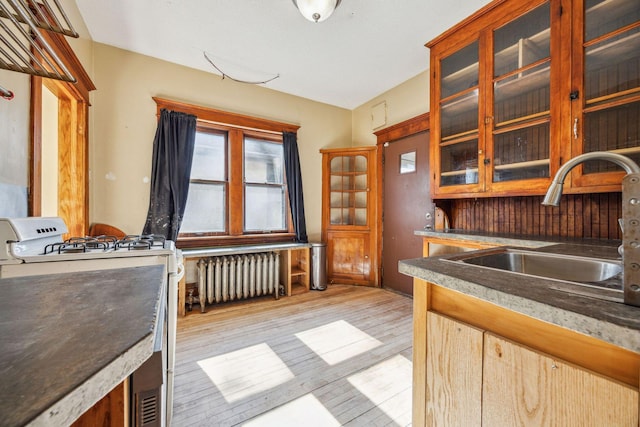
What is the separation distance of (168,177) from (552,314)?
3.27 metres

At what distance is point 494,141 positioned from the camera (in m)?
1.98

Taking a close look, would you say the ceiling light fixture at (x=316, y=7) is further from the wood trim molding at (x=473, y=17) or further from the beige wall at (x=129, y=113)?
the beige wall at (x=129, y=113)

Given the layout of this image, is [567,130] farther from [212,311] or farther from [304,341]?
[212,311]

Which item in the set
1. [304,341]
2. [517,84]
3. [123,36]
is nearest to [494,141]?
[517,84]

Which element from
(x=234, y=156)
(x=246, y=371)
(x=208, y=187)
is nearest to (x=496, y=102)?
(x=246, y=371)

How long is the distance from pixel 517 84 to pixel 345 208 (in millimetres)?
2564

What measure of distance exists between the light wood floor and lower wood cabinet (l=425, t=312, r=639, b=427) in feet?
2.40

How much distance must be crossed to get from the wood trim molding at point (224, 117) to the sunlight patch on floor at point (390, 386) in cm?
312

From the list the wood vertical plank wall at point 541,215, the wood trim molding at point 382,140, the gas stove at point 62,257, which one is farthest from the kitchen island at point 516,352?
the wood trim molding at point 382,140

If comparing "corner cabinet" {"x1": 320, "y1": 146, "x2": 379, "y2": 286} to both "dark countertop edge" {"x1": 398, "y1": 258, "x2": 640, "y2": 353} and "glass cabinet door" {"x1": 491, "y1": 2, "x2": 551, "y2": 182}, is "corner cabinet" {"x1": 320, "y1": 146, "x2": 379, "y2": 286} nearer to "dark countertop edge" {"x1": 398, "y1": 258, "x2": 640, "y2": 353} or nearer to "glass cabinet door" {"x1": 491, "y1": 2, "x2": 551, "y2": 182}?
"glass cabinet door" {"x1": 491, "y1": 2, "x2": 551, "y2": 182}

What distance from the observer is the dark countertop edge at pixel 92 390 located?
0.93 feet

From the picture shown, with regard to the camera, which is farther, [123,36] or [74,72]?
[123,36]

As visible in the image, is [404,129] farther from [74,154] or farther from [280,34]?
[74,154]

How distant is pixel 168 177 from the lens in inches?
112
